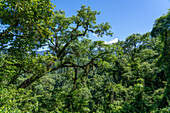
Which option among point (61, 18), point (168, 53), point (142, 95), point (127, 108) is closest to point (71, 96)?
point (127, 108)

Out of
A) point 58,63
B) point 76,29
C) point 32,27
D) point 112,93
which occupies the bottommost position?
point 112,93

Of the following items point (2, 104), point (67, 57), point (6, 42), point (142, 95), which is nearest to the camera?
point (2, 104)

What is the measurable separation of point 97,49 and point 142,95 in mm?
5069

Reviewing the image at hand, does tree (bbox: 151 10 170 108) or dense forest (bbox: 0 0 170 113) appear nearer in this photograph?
dense forest (bbox: 0 0 170 113)

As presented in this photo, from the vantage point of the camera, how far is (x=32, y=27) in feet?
14.7

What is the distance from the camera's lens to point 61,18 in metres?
7.80

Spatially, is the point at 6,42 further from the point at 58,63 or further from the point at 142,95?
the point at 142,95

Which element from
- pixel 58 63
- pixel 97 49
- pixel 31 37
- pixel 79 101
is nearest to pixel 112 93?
pixel 79 101

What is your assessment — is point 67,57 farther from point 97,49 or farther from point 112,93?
point 112,93

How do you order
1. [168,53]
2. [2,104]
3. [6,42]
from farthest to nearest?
[168,53], [6,42], [2,104]

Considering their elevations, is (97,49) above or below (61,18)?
below

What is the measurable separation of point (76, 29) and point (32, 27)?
4.73 metres

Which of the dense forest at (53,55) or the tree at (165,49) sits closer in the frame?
the dense forest at (53,55)

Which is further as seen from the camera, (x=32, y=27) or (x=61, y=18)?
(x=61, y=18)
